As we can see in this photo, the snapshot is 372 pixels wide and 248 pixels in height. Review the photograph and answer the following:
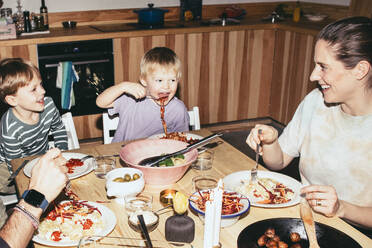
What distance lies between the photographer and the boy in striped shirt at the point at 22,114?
234 centimetres

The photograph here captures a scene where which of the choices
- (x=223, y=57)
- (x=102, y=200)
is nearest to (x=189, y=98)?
(x=223, y=57)

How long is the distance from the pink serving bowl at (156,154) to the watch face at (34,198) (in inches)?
15.6

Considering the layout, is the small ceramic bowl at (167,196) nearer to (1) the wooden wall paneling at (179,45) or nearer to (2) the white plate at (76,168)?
(2) the white plate at (76,168)

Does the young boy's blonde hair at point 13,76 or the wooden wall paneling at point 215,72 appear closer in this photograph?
the young boy's blonde hair at point 13,76

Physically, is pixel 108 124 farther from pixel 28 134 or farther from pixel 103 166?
pixel 103 166

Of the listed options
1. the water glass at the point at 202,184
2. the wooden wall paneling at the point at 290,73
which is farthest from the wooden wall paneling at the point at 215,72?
the water glass at the point at 202,184

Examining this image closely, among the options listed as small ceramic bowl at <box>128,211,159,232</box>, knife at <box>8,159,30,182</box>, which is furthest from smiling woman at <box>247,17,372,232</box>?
knife at <box>8,159,30,182</box>

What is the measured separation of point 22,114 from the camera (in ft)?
8.04

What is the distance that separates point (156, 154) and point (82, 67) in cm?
222

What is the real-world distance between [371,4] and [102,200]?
11.3 feet

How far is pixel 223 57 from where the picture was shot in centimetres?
432

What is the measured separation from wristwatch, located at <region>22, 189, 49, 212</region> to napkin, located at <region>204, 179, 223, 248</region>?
55cm

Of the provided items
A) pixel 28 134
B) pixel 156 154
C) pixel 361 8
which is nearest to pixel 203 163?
pixel 156 154

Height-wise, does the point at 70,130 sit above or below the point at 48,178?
below
